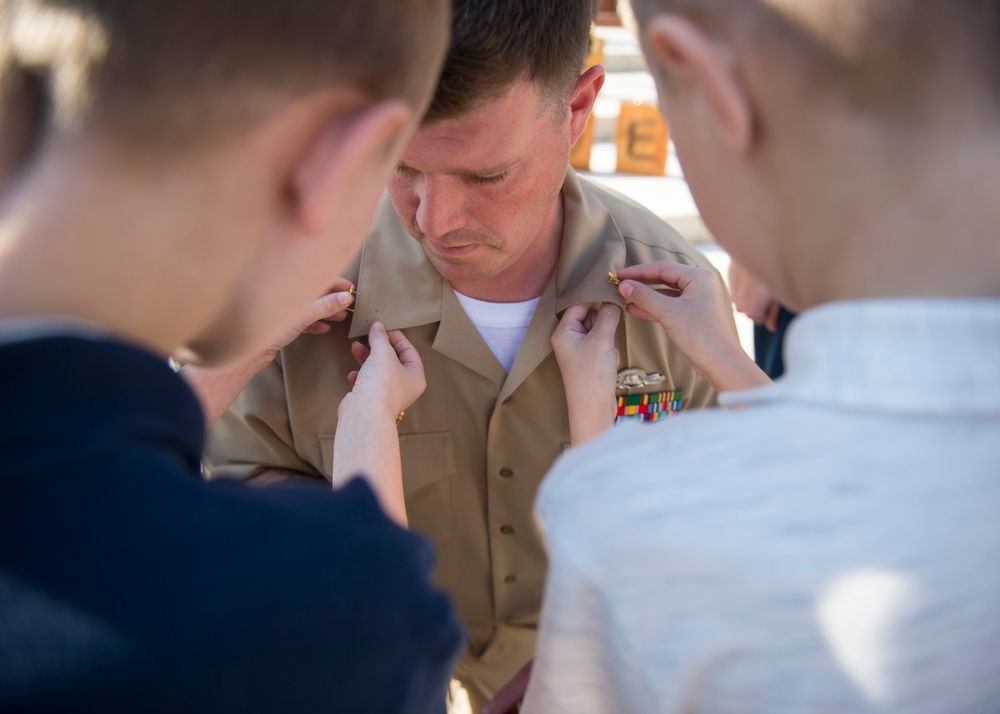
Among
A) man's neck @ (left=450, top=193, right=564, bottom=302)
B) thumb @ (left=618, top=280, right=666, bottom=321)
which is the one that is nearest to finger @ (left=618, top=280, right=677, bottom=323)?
thumb @ (left=618, top=280, right=666, bottom=321)

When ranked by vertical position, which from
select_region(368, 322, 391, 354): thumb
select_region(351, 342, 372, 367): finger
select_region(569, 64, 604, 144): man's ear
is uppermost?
select_region(569, 64, 604, 144): man's ear

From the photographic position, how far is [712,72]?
73cm

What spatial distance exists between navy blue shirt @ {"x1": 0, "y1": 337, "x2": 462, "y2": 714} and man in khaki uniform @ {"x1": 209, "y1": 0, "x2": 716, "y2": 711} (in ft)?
3.07

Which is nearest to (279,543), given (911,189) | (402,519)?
(911,189)

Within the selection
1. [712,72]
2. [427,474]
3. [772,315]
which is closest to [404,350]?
[427,474]

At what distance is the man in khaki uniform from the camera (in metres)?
1.58

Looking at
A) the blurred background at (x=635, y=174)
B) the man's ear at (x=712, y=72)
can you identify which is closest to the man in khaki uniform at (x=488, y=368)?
the man's ear at (x=712, y=72)

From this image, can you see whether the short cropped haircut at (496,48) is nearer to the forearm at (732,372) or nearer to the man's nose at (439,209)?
the man's nose at (439,209)

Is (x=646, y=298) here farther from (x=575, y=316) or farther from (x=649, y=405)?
(x=649, y=405)

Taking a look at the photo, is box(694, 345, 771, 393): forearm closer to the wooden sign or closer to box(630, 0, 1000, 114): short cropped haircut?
box(630, 0, 1000, 114): short cropped haircut

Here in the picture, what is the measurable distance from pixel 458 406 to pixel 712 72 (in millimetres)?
1068

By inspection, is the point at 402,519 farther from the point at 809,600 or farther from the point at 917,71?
the point at 917,71

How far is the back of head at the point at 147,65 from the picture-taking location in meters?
0.61

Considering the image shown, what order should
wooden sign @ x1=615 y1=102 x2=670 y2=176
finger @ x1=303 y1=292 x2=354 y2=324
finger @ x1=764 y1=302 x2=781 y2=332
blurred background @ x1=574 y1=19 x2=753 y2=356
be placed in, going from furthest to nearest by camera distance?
wooden sign @ x1=615 y1=102 x2=670 y2=176, blurred background @ x1=574 y1=19 x2=753 y2=356, finger @ x1=764 y1=302 x2=781 y2=332, finger @ x1=303 y1=292 x2=354 y2=324
